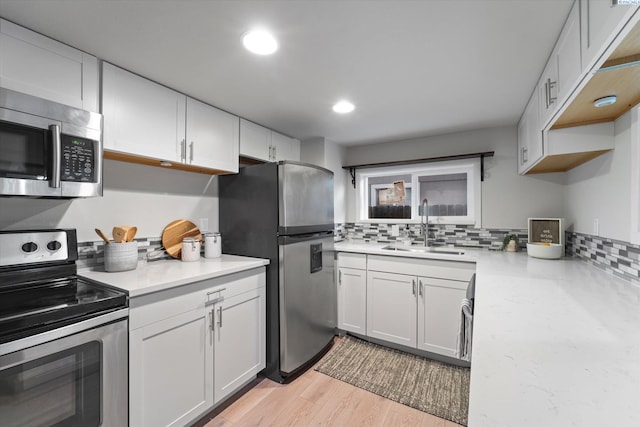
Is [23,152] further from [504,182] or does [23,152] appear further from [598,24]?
[504,182]

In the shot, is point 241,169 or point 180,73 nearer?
point 180,73

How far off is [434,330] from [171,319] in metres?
2.03

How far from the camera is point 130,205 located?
193 centimetres

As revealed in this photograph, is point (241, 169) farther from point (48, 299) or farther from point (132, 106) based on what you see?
point (48, 299)

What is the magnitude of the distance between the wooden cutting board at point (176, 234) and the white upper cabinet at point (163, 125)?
50cm

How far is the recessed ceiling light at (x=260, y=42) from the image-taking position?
1.33 meters

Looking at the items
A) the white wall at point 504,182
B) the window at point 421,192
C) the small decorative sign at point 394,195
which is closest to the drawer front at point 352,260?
the window at point 421,192

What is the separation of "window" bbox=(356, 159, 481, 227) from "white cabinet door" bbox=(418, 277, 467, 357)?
86 centimetres

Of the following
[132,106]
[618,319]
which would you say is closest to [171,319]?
[132,106]

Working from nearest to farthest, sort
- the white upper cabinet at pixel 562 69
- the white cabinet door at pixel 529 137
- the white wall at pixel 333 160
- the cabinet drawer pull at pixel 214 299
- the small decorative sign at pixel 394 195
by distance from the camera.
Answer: the white upper cabinet at pixel 562 69 < the cabinet drawer pull at pixel 214 299 < the white cabinet door at pixel 529 137 < the white wall at pixel 333 160 < the small decorative sign at pixel 394 195

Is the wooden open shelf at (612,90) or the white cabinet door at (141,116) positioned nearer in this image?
the wooden open shelf at (612,90)

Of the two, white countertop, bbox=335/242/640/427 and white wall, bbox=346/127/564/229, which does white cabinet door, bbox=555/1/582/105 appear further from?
white wall, bbox=346/127/564/229

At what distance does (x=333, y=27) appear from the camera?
1.28m

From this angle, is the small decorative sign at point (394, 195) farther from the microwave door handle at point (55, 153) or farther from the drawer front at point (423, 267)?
the microwave door handle at point (55, 153)
